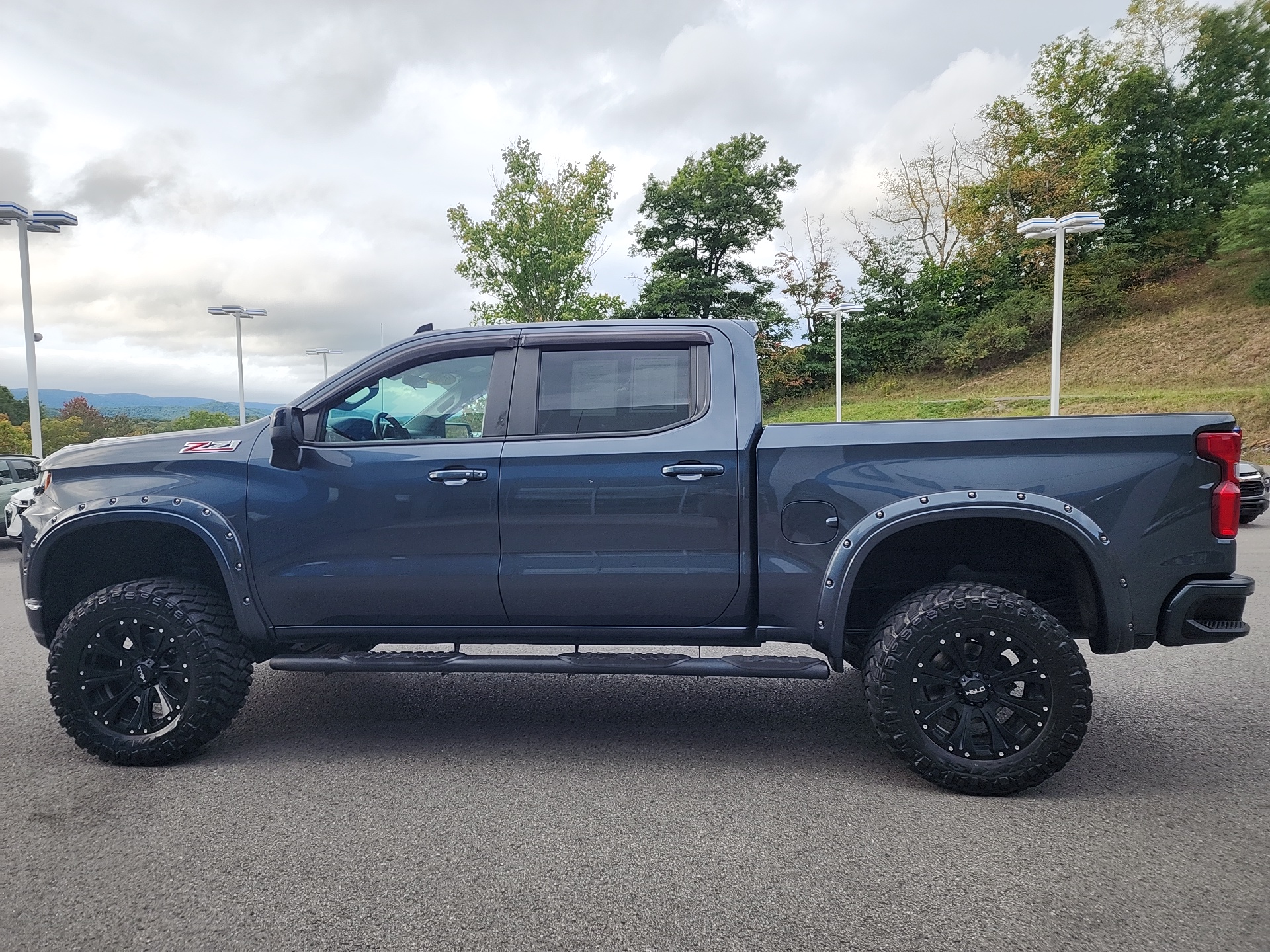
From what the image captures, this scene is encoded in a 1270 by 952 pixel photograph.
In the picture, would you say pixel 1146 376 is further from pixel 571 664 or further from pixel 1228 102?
pixel 571 664

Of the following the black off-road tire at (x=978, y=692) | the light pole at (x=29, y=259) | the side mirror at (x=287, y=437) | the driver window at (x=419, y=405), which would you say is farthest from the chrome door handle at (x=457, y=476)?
the light pole at (x=29, y=259)

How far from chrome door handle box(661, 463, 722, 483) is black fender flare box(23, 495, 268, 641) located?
203 centimetres

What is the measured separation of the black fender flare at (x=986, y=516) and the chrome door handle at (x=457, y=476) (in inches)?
62.2

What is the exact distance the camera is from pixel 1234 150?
125 feet

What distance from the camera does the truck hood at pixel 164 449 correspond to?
12.8ft

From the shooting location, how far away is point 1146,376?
27859 millimetres

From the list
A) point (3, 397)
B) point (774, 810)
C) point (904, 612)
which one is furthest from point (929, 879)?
point (3, 397)

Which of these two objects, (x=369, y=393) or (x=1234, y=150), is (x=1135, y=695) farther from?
(x=1234, y=150)

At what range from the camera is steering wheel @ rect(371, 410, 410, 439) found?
3.97 metres

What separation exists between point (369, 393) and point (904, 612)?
2.68 meters

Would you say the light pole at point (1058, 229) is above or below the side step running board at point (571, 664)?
above

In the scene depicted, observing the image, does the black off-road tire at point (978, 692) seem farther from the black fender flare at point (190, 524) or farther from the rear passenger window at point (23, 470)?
the rear passenger window at point (23, 470)

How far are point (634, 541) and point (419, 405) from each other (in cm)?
126

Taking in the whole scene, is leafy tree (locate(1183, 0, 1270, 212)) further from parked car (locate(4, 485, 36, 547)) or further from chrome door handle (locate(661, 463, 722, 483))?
parked car (locate(4, 485, 36, 547))
